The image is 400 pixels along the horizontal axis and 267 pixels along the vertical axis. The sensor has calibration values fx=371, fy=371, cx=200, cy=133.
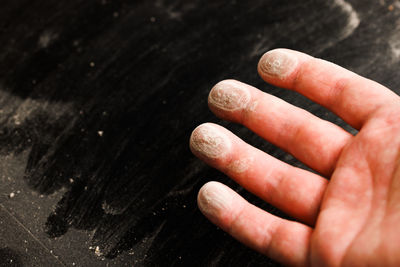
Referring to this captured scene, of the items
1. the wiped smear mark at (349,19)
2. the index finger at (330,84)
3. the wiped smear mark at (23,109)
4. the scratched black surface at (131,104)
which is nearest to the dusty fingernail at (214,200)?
the scratched black surface at (131,104)

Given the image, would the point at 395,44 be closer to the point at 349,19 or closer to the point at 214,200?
the point at 349,19

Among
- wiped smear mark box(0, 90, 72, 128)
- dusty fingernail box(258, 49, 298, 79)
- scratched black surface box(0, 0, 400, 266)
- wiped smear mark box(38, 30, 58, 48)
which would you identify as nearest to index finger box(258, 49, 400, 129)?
dusty fingernail box(258, 49, 298, 79)

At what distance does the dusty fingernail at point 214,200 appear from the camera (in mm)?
929

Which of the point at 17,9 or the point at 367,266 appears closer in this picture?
the point at 367,266

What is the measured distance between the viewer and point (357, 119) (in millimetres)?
1006

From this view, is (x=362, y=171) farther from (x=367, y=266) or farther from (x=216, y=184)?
(x=216, y=184)

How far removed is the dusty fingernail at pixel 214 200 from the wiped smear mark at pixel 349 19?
2.71 ft

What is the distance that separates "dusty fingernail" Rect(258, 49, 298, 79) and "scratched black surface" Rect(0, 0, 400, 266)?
0.21 metres

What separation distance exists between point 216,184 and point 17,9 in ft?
3.89

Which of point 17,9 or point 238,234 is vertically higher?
point 17,9

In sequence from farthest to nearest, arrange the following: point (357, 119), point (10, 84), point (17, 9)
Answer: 1. point (17, 9)
2. point (10, 84)
3. point (357, 119)

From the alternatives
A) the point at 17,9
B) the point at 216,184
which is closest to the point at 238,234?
the point at 216,184

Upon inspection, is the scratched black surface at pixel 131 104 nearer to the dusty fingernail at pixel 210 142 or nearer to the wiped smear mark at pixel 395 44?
the wiped smear mark at pixel 395 44

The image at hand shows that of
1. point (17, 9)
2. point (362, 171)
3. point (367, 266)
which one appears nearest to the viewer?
point (367, 266)
